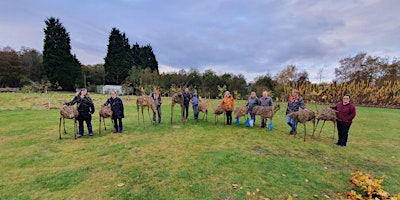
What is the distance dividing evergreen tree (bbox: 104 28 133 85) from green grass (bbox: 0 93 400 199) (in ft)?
114

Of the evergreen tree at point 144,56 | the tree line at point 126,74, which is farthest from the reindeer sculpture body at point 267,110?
the evergreen tree at point 144,56

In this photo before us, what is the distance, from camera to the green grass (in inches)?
135

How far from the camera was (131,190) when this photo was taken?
3.42 m

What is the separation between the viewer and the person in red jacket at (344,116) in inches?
239

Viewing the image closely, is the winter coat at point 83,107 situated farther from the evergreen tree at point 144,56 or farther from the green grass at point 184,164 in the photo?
the evergreen tree at point 144,56

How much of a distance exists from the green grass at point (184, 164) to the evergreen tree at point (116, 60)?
114 ft

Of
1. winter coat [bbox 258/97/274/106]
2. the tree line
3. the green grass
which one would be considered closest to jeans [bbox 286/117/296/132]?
the green grass

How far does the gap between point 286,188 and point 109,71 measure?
43.9 m

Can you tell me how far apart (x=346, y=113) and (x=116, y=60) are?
138 ft

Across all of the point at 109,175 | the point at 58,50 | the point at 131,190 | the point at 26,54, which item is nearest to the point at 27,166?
the point at 109,175

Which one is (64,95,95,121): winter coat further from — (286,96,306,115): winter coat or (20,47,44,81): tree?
(20,47,44,81): tree

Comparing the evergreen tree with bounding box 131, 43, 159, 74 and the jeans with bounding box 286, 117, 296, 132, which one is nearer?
the jeans with bounding box 286, 117, 296, 132

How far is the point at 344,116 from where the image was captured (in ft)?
20.2

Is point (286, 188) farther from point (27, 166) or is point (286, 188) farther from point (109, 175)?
point (27, 166)
